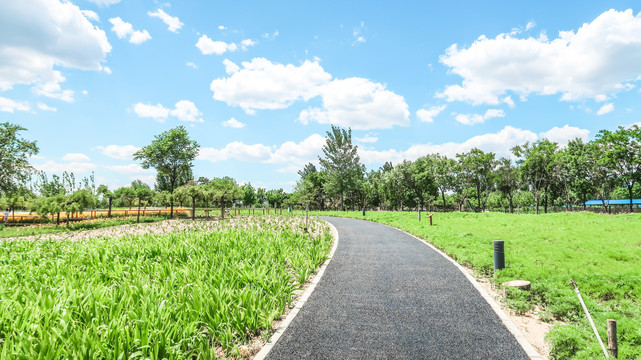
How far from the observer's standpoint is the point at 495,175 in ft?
165

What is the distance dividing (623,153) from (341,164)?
35.7 meters

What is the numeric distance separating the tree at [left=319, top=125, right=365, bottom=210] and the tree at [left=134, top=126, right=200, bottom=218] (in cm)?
2358

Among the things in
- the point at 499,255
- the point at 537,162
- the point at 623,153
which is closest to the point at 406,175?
the point at 537,162

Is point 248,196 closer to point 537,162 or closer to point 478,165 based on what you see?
point 478,165

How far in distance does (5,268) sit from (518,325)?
12639 mm

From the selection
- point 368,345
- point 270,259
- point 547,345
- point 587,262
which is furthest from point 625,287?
point 270,259

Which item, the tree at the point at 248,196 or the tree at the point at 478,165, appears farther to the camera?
the tree at the point at 248,196

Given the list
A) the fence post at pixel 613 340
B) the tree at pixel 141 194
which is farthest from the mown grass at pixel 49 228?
the fence post at pixel 613 340

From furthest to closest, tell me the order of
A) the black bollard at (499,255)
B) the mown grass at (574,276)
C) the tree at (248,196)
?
the tree at (248,196) → the black bollard at (499,255) → the mown grass at (574,276)

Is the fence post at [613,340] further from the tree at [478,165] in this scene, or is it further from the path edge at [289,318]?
the tree at [478,165]

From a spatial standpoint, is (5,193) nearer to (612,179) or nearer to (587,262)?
(587,262)

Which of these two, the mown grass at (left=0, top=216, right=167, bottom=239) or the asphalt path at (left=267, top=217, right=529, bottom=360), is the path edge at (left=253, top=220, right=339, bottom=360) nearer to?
the asphalt path at (left=267, top=217, right=529, bottom=360)

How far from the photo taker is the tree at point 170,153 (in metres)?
48.2

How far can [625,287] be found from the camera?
6629mm
